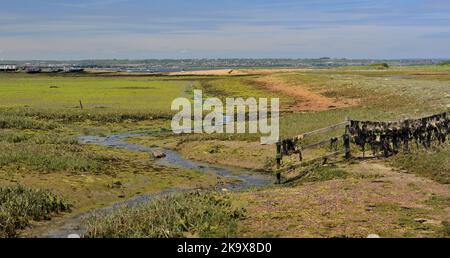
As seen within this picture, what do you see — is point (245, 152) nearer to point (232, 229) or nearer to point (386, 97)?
point (232, 229)

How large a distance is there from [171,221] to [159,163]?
639 inches

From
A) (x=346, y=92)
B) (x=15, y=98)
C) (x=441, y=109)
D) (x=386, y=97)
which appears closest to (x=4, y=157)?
(x=441, y=109)

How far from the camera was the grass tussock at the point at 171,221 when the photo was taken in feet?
46.4

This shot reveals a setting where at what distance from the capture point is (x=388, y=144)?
25.8 meters

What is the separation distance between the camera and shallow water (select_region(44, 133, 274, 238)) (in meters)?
17.2

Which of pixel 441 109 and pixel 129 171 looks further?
pixel 441 109

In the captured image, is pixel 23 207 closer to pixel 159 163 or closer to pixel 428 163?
pixel 159 163

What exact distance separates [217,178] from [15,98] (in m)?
57.7

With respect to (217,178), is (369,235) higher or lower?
higher

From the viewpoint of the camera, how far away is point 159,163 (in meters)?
31.0

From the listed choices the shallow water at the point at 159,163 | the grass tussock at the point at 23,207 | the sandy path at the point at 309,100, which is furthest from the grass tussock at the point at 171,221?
the sandy path at the point at 309,100

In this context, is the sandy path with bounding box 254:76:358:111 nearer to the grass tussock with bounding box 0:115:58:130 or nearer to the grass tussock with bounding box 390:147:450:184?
the grass tussock with bounding box 0:115:58:130

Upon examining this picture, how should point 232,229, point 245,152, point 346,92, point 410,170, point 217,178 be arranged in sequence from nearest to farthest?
point 232,229
point 410,170
point 217,178
point 245,152
point 346,92
